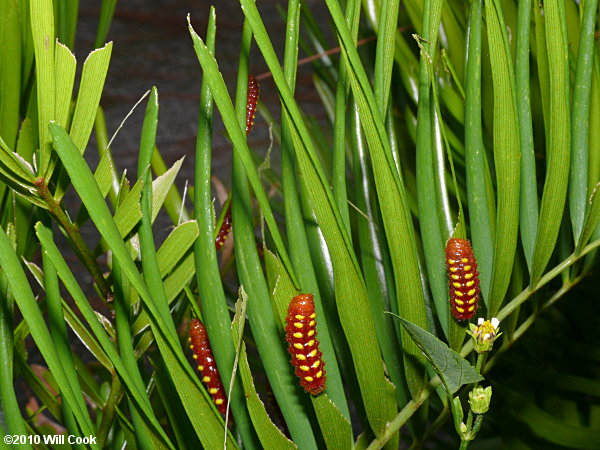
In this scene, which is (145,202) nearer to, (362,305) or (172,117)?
(362,305)

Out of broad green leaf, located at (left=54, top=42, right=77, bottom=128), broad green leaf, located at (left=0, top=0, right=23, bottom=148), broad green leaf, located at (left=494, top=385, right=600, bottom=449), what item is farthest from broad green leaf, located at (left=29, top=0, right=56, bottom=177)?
broad green leaf, located at (left=494, top=385, right=600, bottom=449)

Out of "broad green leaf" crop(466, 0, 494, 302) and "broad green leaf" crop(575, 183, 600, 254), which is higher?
"broad green leaf" crop(466, 0, 494, 302)

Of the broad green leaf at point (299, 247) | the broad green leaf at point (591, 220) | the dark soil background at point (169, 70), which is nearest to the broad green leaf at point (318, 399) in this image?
the broad green leaf at point (299, 247)

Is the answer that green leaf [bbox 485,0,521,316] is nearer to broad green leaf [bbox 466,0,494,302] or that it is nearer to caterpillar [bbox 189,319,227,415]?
broad green leaf [bbox 466,0,494,302]

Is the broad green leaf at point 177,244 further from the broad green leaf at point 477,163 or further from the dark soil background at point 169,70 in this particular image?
the dark soil background at point 169,70

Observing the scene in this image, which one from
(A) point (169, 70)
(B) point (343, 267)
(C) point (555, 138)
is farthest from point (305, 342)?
(A) point (169, 70)

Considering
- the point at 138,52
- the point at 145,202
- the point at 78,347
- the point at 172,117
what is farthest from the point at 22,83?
the point at 138,52
